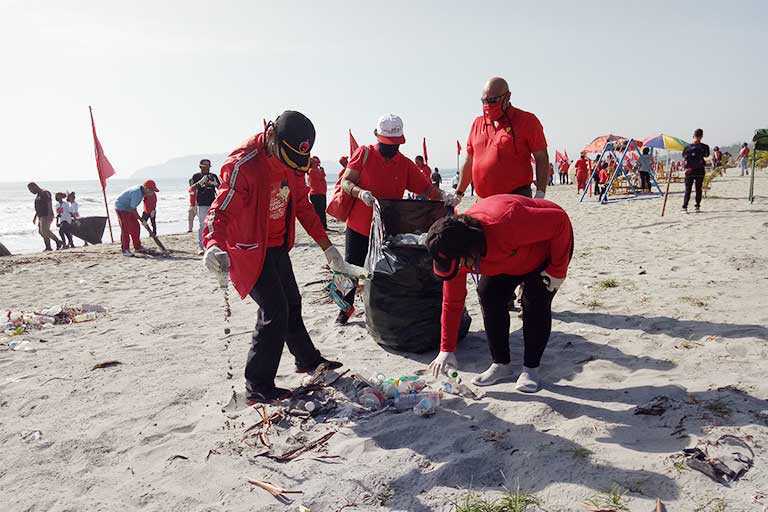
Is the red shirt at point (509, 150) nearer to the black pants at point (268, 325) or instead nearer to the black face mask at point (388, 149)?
the black face mask at point (388, 149)

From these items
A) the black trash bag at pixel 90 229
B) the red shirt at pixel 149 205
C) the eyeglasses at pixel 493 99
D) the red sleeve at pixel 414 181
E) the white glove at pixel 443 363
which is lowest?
the white glove at pixel 443 363

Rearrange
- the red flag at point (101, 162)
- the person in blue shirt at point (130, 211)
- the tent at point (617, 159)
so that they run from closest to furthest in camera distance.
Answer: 1. the person in blue shirt at point (130, 211)
2. the red flag at point (101, 162)
3. the tent at point (617, 159)

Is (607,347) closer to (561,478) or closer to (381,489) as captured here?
(561,478)

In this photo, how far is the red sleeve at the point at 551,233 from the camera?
259 cm

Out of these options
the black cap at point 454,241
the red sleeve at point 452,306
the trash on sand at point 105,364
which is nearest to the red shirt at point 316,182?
the trash on sand at point 105,364

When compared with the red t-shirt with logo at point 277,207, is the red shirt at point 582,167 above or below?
above

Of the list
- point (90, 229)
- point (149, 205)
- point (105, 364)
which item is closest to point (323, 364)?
point (105, 364)

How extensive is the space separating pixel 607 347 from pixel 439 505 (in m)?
1.94

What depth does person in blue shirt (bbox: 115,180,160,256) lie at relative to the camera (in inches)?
366

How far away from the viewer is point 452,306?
2.86m

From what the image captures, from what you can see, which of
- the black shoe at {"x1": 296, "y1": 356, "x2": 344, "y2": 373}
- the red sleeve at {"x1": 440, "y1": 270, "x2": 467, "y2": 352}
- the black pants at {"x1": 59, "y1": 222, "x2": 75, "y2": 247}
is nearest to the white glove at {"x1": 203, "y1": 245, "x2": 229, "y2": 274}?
the black shoe at {"x1": 296, "y1": 356, "x2": 344, "y2": 373}

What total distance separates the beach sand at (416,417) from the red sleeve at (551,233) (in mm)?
757

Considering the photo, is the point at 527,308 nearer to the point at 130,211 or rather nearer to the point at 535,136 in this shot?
the point at 535,136

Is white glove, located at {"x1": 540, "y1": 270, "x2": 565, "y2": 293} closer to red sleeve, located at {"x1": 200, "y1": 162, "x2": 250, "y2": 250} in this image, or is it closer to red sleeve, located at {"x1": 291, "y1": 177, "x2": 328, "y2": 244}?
red sleeve, located at {"x1": 291, "y1": 177, "x2": 328, "y2": 244}
